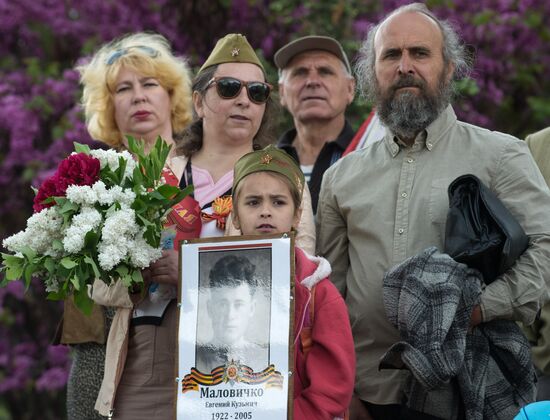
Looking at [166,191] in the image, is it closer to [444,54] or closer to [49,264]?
[49,264]

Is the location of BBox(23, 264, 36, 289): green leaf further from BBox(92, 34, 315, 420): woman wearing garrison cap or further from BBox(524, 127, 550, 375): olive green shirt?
BBox(524, 127, 550, 375): olive green shirt

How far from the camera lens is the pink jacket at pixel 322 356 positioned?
4039mm

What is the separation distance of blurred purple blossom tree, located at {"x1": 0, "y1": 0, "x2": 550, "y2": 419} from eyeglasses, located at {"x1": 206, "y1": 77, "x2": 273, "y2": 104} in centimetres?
A: 356

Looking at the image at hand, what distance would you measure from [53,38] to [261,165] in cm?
636

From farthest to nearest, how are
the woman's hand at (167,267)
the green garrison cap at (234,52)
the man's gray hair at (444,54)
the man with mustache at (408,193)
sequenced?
the green garrison cap at (234,52)
the man's gray hair at (444,54)
the woman's hand at (167,267)
the man with mustache at (408,193)

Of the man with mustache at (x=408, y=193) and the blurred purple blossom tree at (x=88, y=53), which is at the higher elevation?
the blurred purple blossom tree at (x=88, y=53)

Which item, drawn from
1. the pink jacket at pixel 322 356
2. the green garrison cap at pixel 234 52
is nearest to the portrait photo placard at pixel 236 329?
the pink jacket at pixel 322 356

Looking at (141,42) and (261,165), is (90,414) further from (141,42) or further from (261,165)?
(141,42)

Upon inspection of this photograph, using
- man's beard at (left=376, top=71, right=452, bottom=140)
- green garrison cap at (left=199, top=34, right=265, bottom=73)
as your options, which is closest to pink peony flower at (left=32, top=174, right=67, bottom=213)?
green garrison cap at (left=199, top=34, right=265, bottom=73)

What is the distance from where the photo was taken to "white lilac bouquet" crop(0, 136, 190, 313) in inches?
158

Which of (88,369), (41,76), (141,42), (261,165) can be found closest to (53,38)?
(41,76)

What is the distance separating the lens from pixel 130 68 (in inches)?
222

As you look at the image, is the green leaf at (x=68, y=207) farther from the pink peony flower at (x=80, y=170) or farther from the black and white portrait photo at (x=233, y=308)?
the black and white portrait photo at (x=233, y=308)

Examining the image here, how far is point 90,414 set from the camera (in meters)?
5.15
